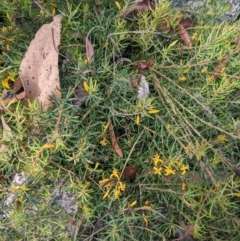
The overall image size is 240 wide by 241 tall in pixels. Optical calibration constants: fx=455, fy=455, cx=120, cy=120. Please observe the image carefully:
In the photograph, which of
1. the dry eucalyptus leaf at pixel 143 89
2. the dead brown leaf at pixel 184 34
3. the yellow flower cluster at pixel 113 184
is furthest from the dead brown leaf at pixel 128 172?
the dead brown leaf at pixel 184 34

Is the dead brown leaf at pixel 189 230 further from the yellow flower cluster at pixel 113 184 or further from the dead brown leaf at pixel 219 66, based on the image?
the dead brown leaf at pixel 219 66

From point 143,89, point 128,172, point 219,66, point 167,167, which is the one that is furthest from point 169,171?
point 219,66

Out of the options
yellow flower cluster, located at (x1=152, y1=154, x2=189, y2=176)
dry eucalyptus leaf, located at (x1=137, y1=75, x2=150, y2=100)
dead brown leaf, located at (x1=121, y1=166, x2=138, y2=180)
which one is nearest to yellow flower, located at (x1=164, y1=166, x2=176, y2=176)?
yellow flower cluster, located at (x1=152, y1=154, x2=189, y2=176)

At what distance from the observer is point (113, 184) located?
1473mm

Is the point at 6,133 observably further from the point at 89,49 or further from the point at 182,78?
the point at 182,78

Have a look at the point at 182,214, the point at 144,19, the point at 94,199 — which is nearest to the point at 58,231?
the point at 94,199

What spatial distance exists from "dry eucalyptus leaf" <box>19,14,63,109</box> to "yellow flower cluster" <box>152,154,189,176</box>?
406 mm

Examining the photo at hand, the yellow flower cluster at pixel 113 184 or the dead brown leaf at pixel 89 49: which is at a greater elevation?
the dead brown leaf at pixel 89 49

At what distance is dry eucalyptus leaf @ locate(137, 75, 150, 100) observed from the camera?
1500 mm

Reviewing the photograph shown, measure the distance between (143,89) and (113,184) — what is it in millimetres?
328

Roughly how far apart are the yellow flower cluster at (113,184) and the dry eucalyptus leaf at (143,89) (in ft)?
0.85

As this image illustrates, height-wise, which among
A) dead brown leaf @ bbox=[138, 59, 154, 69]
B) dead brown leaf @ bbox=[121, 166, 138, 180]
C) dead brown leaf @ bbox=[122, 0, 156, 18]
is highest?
dead brown leaf @ bbox=[122, 0, 156, 18]

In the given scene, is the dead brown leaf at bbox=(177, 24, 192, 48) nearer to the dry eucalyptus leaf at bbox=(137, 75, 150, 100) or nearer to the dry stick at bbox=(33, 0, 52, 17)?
the dry eucalyptus leaf at bbox=(137, 75, 150, 100)

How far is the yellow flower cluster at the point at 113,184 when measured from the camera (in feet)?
4.73
